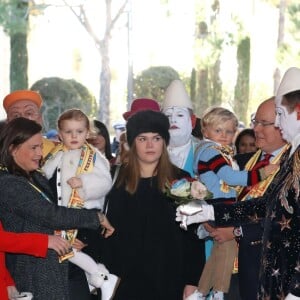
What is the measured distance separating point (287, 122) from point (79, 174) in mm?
1686

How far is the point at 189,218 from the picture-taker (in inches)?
142

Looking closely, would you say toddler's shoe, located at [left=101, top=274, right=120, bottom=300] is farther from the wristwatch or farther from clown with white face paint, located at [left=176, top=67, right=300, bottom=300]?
clown with white face paint, located at [left=176, top=67, right=300, bottom=300]

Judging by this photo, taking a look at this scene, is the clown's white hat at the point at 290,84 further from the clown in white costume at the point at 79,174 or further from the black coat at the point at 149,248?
the clown in white costume at the point at 79,174

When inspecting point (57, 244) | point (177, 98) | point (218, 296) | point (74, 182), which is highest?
point (177, 98)

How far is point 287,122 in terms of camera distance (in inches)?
125

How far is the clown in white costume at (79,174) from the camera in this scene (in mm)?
4359

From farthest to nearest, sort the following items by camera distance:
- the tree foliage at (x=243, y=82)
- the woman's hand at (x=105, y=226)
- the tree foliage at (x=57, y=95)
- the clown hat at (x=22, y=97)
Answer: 1. the tree foliage at (x=243, y=82)
2. the tree foliage at (x=57, y=95)
3. the clown hat at (x=22, y=97)
4. the woman's hand at (x=105, y=226)

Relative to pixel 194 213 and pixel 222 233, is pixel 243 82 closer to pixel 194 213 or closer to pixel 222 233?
pixel 222 233

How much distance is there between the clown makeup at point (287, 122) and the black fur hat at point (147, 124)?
1250 mm

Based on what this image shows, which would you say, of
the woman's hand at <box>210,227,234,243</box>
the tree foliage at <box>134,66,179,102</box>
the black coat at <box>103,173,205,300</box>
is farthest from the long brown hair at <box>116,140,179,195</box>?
the tree foliage at <box>134,66,179,102</box>

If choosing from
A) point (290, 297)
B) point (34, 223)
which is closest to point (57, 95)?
point (34, 223)

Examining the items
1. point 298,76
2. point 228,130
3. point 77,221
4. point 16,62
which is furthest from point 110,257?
point 16,62

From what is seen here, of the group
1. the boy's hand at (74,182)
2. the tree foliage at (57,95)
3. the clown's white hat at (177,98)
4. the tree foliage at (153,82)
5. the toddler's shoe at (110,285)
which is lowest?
the toddler's shoe at (110,285)

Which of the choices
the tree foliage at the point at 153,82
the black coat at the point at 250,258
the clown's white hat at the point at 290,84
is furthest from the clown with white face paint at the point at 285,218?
the tree foliage at the point at 153,82
